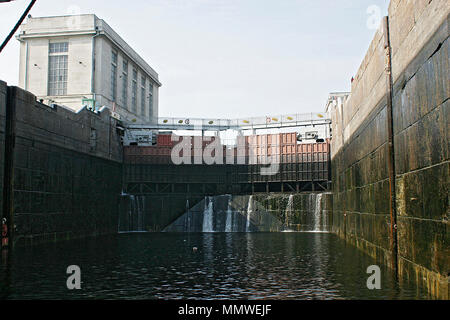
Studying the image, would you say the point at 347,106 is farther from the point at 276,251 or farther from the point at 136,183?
the point at 136,183

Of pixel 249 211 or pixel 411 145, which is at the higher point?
pixel 411 145

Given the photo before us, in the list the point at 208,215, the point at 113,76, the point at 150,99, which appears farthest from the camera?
the point at 150,99

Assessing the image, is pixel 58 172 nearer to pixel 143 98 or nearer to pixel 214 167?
pixel 214 167

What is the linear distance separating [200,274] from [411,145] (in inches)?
362

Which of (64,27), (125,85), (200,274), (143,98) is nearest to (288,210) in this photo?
(200,274)

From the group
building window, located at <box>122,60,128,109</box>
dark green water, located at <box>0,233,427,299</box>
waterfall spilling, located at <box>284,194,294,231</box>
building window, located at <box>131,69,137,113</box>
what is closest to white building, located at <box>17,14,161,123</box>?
building window, located at <box>122,60,128,109</box>

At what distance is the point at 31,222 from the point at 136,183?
19.4 m

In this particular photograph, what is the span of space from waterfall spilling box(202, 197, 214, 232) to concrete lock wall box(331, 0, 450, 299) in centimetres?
2367

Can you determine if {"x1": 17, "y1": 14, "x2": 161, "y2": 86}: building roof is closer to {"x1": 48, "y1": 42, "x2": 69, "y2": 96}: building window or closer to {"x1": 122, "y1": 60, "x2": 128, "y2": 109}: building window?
{"x1": 48, "y1": 42, "x2": 69, "y2": 96}: building window

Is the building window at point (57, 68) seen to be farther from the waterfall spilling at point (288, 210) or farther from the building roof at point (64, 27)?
the waterfall spilling at point (288, 210)

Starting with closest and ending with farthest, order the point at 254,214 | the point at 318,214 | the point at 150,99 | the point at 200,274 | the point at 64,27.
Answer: the point at 200,274 < the point at 318,214 < the point at 254,214 < the point at 64,27 < the point at 150,99

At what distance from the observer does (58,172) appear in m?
35.5

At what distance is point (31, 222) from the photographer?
31.4 m
